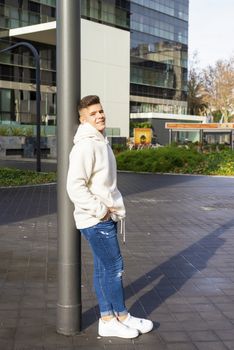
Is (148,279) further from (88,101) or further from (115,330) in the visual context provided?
(88,101)

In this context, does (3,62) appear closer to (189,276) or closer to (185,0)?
(185,0)

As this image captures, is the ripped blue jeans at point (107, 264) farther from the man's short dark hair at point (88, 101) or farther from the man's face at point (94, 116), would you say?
the man's short dark hair at point (88, 101)

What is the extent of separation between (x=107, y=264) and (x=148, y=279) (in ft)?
6.28

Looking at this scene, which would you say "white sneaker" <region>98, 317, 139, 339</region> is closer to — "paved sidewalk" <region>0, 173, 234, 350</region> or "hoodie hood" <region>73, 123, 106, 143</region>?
"paved sidewalk" <region>0, 173, 234, 350</region>

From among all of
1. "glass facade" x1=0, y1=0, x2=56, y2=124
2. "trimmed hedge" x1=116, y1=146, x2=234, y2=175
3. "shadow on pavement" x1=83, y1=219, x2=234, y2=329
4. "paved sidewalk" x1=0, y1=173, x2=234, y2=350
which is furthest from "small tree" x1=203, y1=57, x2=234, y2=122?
"shadow on pavement" x1=83, y1=219, x2=234, y2=329

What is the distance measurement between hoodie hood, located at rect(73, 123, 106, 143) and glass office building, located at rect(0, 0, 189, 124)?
47.3 metres

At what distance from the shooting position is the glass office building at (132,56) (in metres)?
50.8

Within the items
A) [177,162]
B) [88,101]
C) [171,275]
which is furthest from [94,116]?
[177,162]

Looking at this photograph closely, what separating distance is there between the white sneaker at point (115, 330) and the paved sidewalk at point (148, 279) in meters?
0.05

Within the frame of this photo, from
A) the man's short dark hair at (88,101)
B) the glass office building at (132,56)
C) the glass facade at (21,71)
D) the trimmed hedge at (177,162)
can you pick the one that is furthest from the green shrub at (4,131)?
the man's short dark hair at (88,101)

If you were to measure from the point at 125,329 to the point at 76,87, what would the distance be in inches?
73.4

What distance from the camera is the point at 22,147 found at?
38969mm

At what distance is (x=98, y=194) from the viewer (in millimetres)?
3678

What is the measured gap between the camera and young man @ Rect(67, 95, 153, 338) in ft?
11.9
